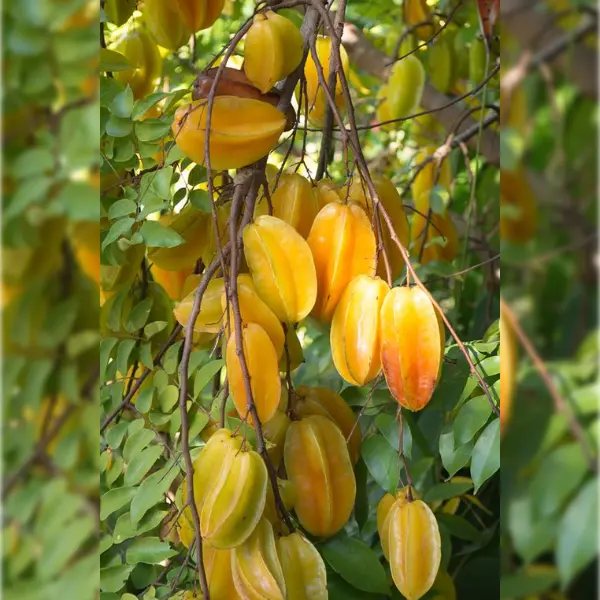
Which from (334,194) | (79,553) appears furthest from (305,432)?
(79,553)

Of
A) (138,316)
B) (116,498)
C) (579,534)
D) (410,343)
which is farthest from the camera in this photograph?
(138,316)

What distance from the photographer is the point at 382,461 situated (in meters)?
0.62

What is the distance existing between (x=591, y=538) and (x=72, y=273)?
0.39 ft

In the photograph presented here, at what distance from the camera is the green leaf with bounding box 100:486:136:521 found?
0.59 m

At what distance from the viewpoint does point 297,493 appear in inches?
22.8

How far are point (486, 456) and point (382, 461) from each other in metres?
0.11

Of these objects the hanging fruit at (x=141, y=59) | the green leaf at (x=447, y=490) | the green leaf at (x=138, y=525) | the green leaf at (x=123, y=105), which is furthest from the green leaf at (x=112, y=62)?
the green leaf at (x=447, y=490)

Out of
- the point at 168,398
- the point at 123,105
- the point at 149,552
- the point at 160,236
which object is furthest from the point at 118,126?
the point at 149,552

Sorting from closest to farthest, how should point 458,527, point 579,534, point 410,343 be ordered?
point 579,534 → point 410,343 → point 458,527

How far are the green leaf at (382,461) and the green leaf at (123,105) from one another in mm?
332

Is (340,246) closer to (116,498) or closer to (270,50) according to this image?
(270,50)

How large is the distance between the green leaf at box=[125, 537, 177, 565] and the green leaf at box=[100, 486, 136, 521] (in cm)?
3

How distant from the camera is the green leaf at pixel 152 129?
636 millimetres

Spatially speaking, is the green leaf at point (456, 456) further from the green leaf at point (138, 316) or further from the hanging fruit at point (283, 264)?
the green leaf at point (138, 316)
